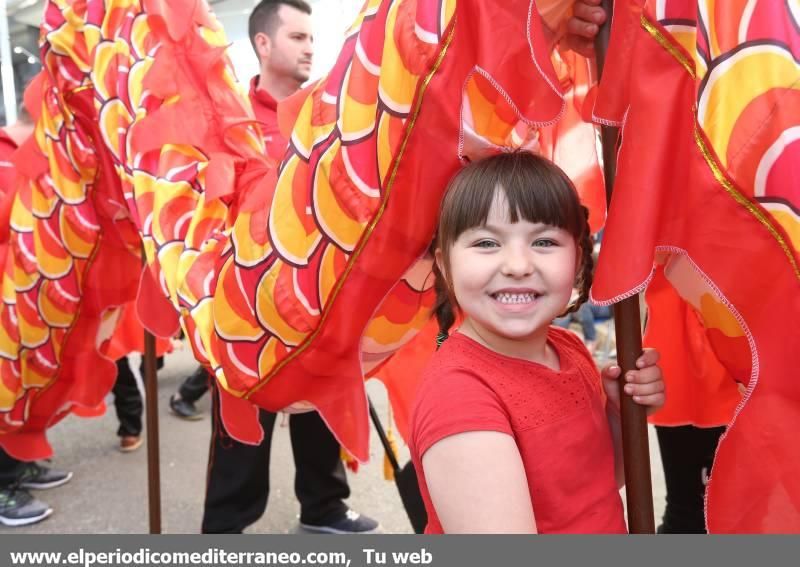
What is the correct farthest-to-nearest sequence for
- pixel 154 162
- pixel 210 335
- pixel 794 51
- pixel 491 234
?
pixel 154 162
pixel 210 335
pixel 491 234
pixel 794 51

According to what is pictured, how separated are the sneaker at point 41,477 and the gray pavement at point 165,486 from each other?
0.03 meters

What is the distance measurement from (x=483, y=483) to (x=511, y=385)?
116 mm

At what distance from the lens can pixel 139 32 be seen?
4.61 ft

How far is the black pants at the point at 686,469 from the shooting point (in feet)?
4.38

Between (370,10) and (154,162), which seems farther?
(154,162)

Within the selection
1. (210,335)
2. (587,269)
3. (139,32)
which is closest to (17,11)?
(139,32)

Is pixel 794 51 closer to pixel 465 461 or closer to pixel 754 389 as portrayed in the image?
pixel 754 389

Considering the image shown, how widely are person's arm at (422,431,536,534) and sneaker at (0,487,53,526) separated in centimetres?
200

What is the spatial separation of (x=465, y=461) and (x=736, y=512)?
0.82ft

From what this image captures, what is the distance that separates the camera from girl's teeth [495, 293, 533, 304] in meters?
0.76

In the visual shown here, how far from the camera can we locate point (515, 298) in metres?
0.76

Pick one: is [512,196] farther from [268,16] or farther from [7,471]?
[7,471]

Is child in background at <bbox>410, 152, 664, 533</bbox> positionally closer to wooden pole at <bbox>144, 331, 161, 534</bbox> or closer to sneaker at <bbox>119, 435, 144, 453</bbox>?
wooden pole at <bbox>144, 331, 161, 534</bbox>

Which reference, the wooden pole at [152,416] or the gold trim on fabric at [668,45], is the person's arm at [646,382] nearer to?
the gold trim on fabric at [668,45]
